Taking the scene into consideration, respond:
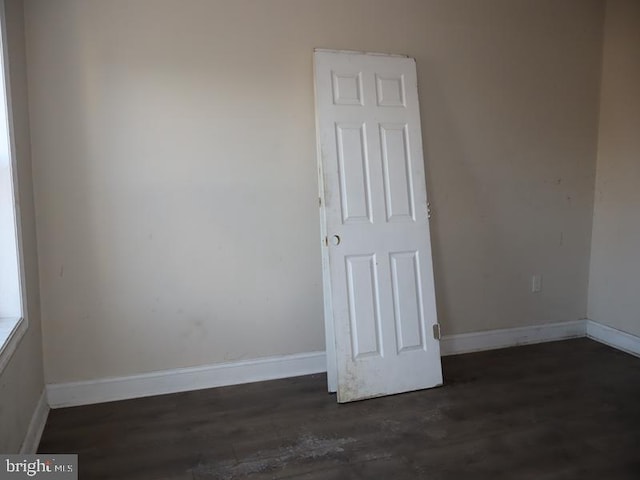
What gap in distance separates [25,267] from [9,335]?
0.49 metres

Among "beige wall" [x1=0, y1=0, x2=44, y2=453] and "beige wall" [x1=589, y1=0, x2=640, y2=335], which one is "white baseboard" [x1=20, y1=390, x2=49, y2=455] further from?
"beige wall" [x1=589, y1=0, x2=640, y2=335]

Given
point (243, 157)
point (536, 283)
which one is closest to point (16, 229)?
point (243, 157)

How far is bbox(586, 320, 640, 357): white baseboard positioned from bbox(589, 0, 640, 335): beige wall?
0.05 metres

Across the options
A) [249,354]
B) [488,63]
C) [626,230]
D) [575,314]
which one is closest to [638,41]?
[488,63]

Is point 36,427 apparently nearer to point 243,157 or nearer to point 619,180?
point 243,157

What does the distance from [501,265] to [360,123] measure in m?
1.59

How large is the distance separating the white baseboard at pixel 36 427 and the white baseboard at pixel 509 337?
8.45 ft

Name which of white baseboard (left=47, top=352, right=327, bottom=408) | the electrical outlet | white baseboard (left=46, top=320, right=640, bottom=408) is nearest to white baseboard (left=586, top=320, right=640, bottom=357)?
white baseboard (left=46, top=320, right=640, bottom=408)

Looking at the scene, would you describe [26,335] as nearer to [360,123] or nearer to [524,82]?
[360,123]

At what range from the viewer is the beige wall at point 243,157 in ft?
9.26

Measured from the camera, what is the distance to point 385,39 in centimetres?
329

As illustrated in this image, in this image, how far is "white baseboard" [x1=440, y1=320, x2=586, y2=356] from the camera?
12.0 ft

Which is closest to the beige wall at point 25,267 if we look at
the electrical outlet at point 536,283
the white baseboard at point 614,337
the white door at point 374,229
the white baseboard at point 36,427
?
the white baseboard at point 36,427

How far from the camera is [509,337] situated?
149 inches
